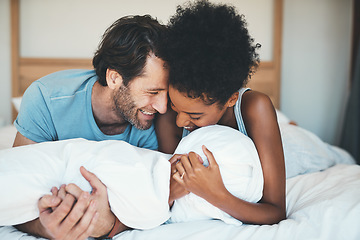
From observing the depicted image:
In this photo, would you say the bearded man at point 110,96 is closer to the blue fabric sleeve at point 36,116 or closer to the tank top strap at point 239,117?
the blue fabric sleeve at point 36,116

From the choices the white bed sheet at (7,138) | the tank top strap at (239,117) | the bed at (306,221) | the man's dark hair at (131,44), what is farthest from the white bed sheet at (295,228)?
the white bed sheet at (7,138)

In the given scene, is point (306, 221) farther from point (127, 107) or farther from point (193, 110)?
point (127, 107)

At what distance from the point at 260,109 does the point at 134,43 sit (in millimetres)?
584

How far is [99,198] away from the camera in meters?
0.83

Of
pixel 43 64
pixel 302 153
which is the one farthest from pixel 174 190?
pixel 43 64

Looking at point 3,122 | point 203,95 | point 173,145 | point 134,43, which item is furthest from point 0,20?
point 203,95

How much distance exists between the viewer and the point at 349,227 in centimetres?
85

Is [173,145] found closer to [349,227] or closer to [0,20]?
[349,227]

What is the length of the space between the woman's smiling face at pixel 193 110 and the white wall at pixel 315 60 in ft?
6.87

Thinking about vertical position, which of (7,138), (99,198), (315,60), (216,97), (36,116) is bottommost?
(7,138)

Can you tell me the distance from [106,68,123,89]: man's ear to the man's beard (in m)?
0.03

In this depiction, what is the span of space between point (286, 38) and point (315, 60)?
0.36 metres

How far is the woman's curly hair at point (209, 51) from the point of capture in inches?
37.4

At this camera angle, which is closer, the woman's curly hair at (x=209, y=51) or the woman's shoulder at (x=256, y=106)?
the woman's curly hair at (x=209, y=51)
